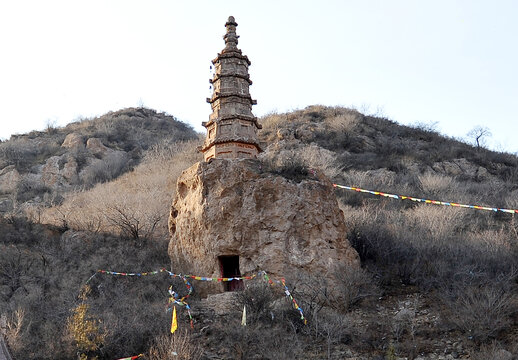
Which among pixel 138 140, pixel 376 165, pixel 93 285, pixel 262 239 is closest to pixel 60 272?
pixel 93 285

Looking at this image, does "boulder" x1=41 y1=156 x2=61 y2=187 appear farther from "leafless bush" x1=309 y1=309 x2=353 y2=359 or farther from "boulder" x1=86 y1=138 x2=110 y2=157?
"leafless bush" x1=309 y1=309 x2=353 y2=359

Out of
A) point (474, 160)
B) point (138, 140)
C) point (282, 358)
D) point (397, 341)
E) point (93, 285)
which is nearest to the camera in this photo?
point (282, 358)

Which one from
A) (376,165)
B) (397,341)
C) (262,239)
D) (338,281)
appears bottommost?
(397,341)

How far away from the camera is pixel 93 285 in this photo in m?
14.3

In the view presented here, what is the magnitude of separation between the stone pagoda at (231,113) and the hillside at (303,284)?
4.91 feet

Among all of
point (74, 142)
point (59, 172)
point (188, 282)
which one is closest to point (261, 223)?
point (188, 282)

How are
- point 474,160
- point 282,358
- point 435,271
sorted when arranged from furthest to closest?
point 474,160
point 435,271
point 282,358

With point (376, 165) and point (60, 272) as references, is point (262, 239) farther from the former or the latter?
point (376, 165)

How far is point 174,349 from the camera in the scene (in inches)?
357

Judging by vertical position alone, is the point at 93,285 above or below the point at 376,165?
below

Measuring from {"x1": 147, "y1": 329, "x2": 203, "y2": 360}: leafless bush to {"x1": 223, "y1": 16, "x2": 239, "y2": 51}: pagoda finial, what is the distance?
39.7 ft

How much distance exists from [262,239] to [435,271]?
467 cm

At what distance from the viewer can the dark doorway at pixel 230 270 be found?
516 inches

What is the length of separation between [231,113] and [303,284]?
7.08 metres
